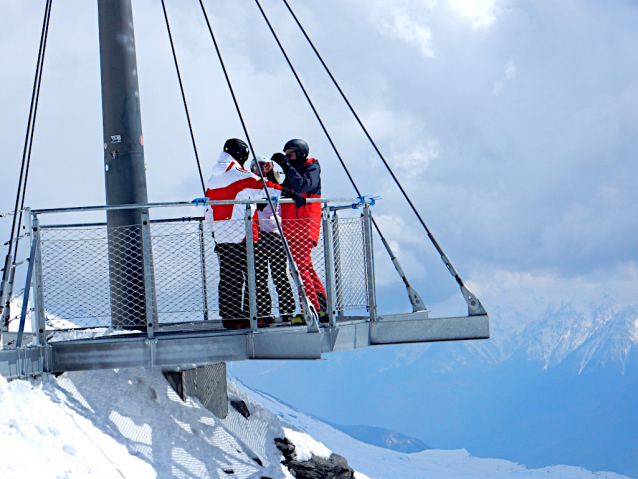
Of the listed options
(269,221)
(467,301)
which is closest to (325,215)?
(269,221)

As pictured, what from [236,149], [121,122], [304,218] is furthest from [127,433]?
[121,122]

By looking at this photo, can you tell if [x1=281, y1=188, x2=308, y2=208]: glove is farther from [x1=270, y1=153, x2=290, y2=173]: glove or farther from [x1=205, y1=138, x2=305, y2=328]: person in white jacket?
[x1=270, y1=153, x2=290, y2=173]: glove

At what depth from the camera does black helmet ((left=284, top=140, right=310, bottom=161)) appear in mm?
7438

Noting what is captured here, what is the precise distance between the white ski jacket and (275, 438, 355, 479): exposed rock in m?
3.03

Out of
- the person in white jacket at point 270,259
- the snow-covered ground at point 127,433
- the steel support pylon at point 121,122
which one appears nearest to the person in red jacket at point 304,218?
the person in white jacket at point 270,259

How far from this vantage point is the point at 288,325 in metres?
7.77

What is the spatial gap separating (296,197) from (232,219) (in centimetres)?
72

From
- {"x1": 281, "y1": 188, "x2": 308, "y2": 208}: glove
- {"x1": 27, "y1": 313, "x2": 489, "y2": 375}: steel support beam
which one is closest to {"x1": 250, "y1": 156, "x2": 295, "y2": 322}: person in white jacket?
{"x1": 281, "y1": 188, "x2": 308, "y2": 208}: glove

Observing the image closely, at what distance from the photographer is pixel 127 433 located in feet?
23.9

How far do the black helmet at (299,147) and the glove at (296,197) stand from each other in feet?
1.24

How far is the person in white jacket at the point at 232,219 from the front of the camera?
7.47 metres

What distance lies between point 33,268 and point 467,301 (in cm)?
476

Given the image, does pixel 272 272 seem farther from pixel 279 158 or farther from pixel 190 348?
pixel 279 158

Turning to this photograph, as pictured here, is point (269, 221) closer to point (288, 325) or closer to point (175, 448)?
point (288, 325)
